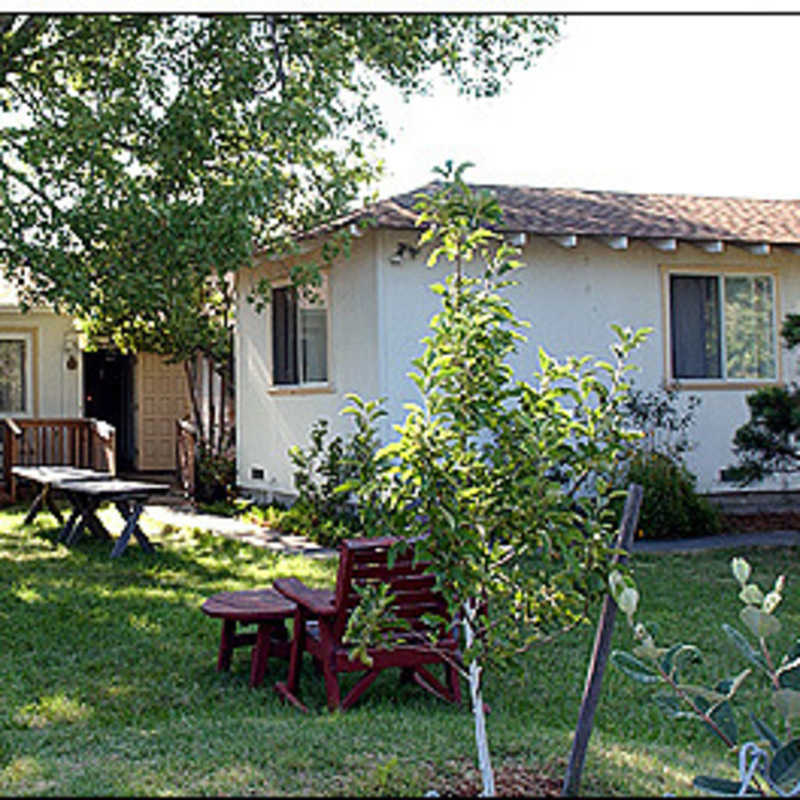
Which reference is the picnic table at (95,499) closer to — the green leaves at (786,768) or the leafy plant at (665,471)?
the leafy plant at (665,471)

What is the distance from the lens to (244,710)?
6.13 metres

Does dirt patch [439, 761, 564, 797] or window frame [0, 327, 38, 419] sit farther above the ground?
window frame [0, 327, 38, 419]

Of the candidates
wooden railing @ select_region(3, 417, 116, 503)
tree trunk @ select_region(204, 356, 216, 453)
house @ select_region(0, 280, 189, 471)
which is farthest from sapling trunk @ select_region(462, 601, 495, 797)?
house @ select_region(0, 280, 189, 471)

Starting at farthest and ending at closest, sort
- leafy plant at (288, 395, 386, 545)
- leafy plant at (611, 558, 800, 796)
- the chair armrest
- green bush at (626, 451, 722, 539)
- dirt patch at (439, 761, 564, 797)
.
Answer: green bush at (626, 451, 722, 539) → leafy plant at (288, 395, 386, 545) → the chair armrest → dirt patch at (439, 761, 564, 797) → leafy plant at (611, 558, 800, 796)

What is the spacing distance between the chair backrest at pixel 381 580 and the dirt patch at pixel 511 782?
135 cm

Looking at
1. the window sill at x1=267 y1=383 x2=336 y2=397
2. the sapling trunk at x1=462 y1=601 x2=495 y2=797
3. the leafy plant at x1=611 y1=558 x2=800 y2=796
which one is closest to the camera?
the leafy plant at x1=611 y1=558 x2=800 y2=796

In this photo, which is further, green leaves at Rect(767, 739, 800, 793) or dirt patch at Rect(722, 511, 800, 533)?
dirt patch at Rect(722, 511, 800, 533)

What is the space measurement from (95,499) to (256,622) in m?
5.37

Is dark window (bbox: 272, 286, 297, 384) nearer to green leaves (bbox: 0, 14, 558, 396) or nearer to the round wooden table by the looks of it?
green leaves (bbox: 0, 14, 558, 396)

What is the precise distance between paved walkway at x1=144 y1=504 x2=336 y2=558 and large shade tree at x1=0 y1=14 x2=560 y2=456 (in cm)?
271

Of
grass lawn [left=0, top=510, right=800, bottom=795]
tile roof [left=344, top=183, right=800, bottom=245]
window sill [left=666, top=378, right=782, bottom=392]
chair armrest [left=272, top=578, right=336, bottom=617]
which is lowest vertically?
grass lawn [left=0, top=510, right=800, bottom=795]

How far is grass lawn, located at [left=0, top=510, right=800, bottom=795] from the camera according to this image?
14.9ft

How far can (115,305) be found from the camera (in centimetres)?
1073

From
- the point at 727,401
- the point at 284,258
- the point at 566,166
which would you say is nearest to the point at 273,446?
the point at 284,258
